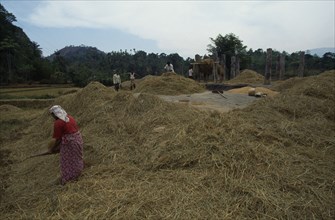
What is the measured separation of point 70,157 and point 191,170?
1.62 metres

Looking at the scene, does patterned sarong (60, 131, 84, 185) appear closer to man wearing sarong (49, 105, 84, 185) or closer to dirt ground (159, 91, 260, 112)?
man wearing sarong (49, 105, 84, 185)

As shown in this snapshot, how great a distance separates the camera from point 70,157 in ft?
14.8

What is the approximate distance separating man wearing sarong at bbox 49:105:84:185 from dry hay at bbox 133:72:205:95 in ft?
26.1

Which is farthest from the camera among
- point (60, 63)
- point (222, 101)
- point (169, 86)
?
point (60, 63)

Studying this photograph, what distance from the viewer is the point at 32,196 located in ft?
14.9

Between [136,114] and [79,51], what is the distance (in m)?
104

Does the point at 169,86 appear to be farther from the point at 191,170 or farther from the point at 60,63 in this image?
the point at 60,63

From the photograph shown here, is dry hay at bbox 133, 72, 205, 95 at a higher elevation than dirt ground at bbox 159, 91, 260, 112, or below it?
higher

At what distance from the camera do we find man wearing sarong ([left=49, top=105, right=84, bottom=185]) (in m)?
4.36

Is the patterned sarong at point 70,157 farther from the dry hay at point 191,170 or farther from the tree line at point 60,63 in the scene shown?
the tree line at point 60,63

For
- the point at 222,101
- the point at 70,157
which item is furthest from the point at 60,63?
the point at 70,157

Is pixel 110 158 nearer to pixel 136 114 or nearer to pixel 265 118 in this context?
pixel 136 114

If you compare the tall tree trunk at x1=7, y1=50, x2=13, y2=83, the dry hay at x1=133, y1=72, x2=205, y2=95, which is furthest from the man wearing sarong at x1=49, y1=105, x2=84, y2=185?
the tall tree trunk at x1=7, y1=50, x2=13, y2=83

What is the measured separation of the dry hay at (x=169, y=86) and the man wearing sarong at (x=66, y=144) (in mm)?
7969
